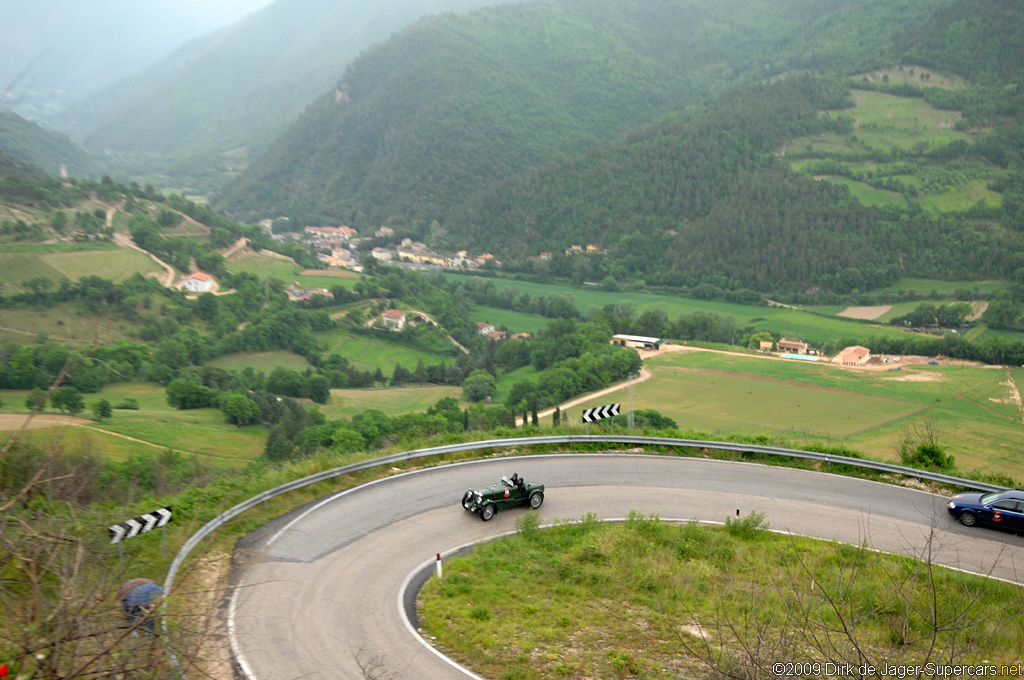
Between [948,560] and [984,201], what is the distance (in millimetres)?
122091

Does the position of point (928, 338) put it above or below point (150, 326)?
below

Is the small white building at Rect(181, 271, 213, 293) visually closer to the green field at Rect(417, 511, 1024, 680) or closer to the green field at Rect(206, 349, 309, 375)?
the green field at Rect(206, 349, 309, 375)

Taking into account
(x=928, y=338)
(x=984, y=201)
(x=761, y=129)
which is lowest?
(x=928, y=338)

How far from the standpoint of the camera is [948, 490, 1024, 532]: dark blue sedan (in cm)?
1773

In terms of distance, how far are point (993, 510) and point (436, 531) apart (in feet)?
49.0

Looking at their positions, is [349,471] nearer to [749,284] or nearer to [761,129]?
[749,284]

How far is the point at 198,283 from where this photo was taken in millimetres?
80438

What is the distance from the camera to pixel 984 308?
296 ft

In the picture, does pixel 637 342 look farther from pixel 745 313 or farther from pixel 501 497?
pixel 501 497

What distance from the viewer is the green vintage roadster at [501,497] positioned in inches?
707

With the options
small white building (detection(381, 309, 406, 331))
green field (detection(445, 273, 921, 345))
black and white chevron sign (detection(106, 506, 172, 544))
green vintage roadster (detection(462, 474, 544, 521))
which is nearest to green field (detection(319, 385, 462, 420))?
small white building (detection(381, 309, 406, 331))

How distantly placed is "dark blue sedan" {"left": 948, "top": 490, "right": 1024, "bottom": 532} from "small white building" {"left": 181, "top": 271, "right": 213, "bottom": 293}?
3116 inches

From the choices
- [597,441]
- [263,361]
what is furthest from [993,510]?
[263,361]

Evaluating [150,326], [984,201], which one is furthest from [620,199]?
[150,326]
